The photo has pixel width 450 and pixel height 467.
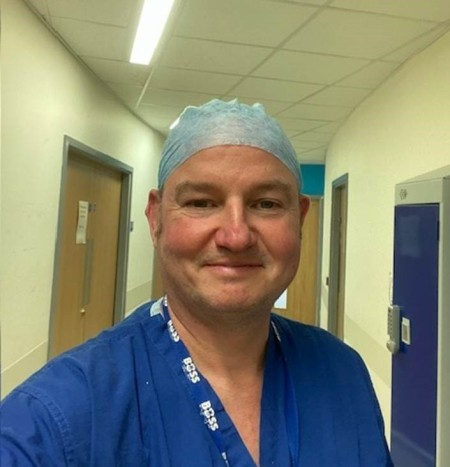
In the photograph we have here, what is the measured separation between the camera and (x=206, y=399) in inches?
29.1

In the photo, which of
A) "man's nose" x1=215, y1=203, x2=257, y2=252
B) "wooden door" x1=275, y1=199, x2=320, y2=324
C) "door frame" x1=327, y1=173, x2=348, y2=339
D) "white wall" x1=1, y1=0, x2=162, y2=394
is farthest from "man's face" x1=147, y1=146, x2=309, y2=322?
"wooden door" x1=275, y1=199, x2=320, y2=324

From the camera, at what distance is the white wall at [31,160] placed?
1.78 m

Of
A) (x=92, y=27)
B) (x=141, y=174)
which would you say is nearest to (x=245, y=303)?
(x=92, y=27)

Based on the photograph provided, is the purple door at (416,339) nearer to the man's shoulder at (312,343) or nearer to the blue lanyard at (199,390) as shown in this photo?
the man's shoulder at (312,343)

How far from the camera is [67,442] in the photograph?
599 millimetres

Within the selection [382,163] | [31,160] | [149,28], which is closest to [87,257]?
[31,160]

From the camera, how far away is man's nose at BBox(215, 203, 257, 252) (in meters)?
0.71

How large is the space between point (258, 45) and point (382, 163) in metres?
1.16

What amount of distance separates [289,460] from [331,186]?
393cm

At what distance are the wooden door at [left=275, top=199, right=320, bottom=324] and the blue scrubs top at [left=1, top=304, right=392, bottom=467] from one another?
517cm

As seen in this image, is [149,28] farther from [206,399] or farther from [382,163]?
[206,399]

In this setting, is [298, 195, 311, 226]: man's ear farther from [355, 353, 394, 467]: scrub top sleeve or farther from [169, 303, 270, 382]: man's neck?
[355, 353, 394, 467]: scrub top sleeve

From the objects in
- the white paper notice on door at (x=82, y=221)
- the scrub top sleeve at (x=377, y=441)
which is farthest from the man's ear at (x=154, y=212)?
the white paper notice on door at (x=82, y=221)

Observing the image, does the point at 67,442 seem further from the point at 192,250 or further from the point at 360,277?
the point at 360,277
